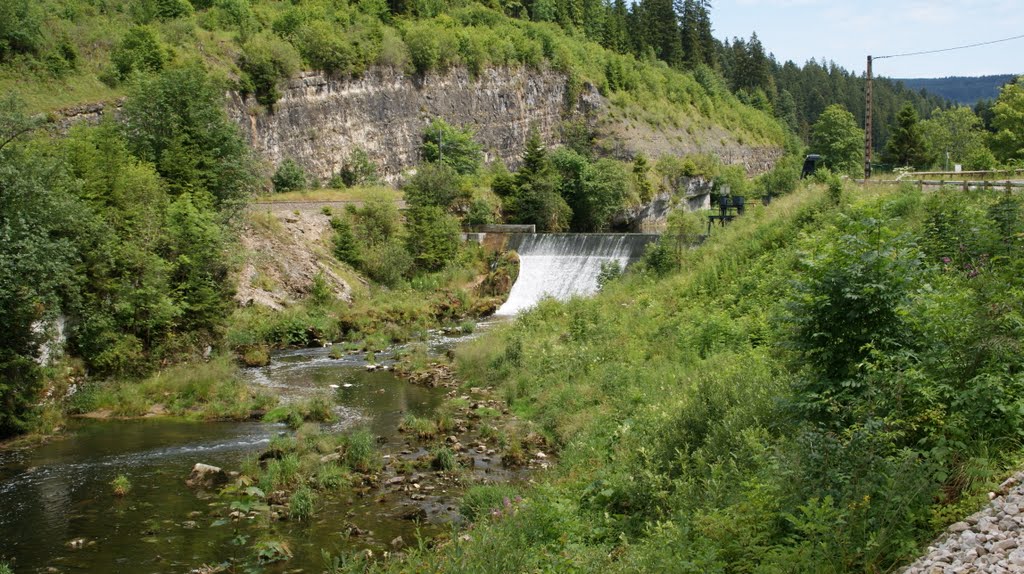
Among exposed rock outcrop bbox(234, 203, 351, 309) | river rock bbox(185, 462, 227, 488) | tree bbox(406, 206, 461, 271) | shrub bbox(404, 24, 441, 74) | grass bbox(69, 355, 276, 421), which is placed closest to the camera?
river rock bbox(185, 462, 227, 488)

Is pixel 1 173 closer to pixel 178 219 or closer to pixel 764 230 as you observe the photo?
pixel 178 219

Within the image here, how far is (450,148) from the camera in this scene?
6262 centimetres

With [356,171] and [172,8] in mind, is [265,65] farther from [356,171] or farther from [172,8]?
[356,171]

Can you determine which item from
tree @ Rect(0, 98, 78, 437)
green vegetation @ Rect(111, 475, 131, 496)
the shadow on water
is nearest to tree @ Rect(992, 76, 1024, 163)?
the shadow on water

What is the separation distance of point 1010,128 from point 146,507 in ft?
183

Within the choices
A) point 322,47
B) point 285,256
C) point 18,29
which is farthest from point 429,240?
point 18,29

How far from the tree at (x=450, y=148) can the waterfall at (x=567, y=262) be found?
66.0 ft

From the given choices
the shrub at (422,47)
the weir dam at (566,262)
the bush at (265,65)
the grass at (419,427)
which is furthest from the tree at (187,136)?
the shrub at (422,47)

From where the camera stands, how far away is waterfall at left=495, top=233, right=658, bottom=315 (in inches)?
1553

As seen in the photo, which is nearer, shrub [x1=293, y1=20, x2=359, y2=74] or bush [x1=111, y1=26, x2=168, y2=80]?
bush [x1=111, y1=26, x2=168, y2=80]

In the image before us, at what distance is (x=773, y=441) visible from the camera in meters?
9.48

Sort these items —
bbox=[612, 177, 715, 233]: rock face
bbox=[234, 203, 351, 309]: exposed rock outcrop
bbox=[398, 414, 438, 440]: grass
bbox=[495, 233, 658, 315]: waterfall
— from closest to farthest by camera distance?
bbox=[398, 414, 438, 440]: grass
bbox=[234, 203, 351, 309]: exposed rock outcrop
bbox=[495, 233, 658, 315]: waterfall
bbox=[612, 177, 715, 233]: rock face

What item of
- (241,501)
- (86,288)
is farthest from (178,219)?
(241,501)

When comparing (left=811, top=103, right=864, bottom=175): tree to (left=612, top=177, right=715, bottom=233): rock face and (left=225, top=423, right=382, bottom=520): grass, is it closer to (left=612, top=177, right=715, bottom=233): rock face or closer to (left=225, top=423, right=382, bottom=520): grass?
(left=612, top=177, right=715, bottom=233): rock face
